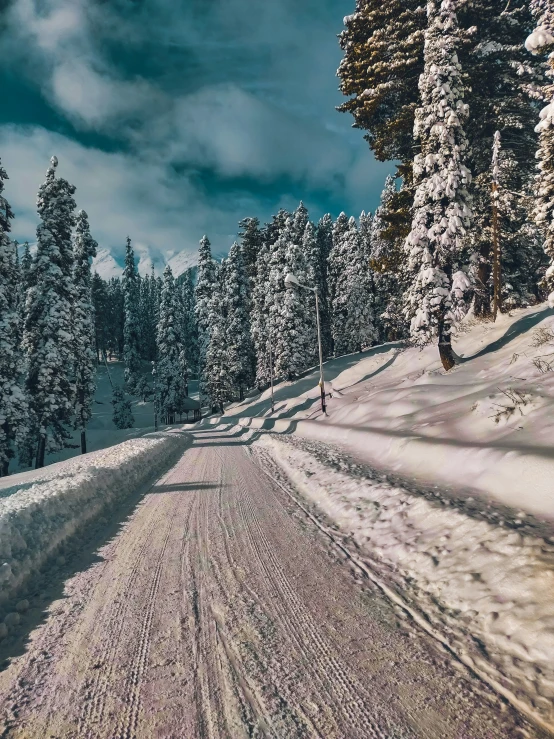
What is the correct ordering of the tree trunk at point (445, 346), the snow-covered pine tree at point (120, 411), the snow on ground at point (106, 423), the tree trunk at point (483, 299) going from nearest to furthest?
the tree trunk at point (445, 346), the tree trunk at point (483, 299), the snow on ground at point (106, 423), the snow-covered pine tree at point (120, 411)

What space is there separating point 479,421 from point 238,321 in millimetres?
47034

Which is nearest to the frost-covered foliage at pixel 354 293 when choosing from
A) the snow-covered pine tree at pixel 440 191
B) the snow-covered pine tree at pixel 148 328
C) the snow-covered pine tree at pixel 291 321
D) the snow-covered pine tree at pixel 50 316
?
the snow-covered pine tree at pixel 291 321

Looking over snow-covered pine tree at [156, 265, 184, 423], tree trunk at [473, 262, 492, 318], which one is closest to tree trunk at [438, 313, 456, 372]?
tree trunk at [473, 262, 492, 318]

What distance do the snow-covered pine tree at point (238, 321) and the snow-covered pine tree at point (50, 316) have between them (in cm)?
2579

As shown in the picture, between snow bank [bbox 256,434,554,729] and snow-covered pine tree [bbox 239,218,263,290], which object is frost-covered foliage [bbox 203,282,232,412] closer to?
snow-covered pine tree [bbox 239,218,263,290]

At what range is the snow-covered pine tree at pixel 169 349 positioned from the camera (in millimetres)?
59812

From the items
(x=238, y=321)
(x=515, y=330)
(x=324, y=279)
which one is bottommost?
(x=515, y=330)

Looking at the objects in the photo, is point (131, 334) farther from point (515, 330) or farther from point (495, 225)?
point (515, 330)

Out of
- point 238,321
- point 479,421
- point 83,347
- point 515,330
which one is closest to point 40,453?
point 83,347

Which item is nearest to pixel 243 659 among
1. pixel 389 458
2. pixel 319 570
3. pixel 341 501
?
pixel 319 570

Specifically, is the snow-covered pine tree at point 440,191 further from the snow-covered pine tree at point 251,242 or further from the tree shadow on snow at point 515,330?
the snow-covered pine tree at point 251,242

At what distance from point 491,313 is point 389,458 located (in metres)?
18.7

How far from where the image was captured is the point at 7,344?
22.5 meters

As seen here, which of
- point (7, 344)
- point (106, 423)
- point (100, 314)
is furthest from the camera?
point (100, 314)
